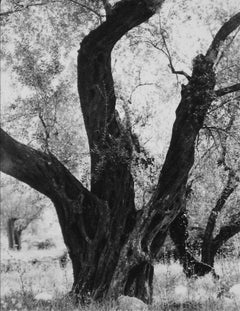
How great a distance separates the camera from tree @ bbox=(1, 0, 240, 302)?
1024 cm

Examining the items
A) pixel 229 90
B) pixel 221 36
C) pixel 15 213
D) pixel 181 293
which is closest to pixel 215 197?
pixel 229 90

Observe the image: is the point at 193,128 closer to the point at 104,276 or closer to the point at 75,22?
the point at 104,276

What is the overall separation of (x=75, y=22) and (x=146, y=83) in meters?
3.03

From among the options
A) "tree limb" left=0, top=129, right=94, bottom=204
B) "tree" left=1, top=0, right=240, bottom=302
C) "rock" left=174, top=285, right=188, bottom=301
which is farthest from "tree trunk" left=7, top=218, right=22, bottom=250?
"rock" left=174, top=285, right=188, bottom=301

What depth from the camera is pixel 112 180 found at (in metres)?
11.2

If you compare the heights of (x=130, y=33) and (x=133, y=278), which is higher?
(x=130, y=33)

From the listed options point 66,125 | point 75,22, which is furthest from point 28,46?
point 66,125

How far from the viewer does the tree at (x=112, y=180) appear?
1024 cm

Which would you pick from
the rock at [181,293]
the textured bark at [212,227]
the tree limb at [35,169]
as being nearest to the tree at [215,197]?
the textured bark at [212,227]

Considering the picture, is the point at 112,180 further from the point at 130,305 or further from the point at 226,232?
the point at 226,232

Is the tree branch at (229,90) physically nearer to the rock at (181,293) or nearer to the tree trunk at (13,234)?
the rock at (181,293)

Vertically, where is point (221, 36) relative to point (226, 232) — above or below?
above

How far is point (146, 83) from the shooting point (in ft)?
44.2

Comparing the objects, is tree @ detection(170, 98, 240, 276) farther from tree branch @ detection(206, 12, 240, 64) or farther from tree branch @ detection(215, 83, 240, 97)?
tree branch @ detection(206, 12, 240, 64)
